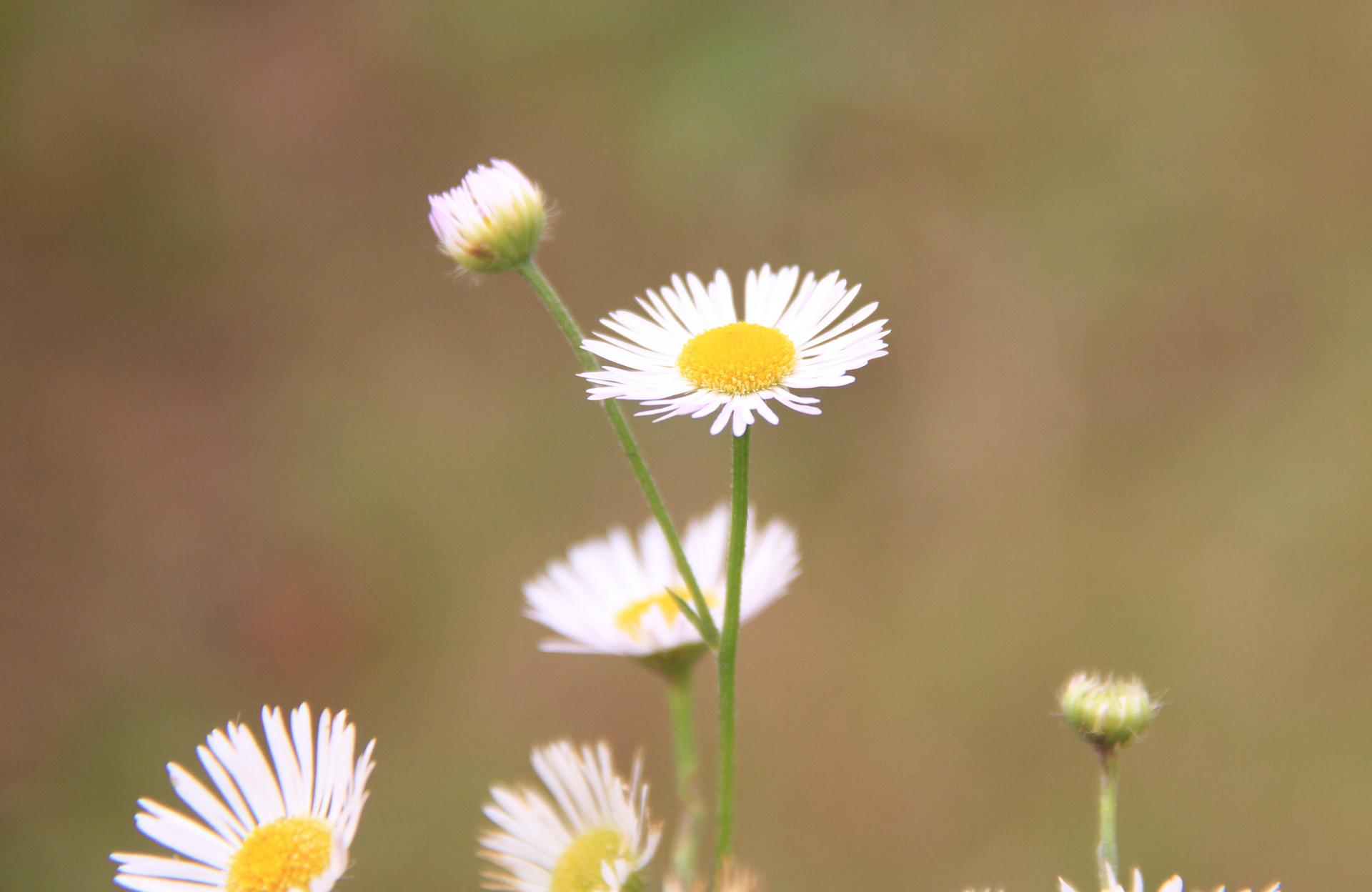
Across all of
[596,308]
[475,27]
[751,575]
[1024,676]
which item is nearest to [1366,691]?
[1024,676]

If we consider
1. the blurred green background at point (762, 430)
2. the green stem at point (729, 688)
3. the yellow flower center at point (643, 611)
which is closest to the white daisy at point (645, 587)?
the yellow flower center at point (643, 611)

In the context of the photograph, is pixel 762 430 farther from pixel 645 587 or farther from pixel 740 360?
pixel 740 360

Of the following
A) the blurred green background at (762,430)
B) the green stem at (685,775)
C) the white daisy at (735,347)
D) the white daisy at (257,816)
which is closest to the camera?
the green stem at (685,775)

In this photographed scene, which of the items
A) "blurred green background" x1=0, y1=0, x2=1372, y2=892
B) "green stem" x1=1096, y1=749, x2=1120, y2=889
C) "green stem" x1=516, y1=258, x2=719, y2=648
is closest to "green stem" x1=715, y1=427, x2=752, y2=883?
"green stem" x1=516, y1=258, x2=719, y2=648

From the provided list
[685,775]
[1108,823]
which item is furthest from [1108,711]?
[685,775]

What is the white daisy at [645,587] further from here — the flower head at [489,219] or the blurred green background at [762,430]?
the blurred green background at [762,430]

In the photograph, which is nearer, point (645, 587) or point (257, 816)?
point (257, 816)

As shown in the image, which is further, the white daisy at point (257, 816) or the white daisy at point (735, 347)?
the white daisy at point (735, 347)
